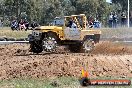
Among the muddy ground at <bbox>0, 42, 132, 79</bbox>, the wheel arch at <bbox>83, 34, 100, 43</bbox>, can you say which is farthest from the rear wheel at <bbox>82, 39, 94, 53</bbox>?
the muddy ground at <bbox>0, 42, 132, 79</bbox>

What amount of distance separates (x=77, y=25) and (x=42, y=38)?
202 centimetres

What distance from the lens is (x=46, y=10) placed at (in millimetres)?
76188

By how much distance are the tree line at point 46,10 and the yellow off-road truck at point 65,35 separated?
4029 centimetres

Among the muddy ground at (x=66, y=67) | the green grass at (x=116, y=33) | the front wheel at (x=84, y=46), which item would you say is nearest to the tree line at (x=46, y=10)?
the green grass at (x=116, y=33)

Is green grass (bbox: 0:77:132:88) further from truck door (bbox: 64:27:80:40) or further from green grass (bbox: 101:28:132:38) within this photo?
green grass (bbox: 101:28:132:38)

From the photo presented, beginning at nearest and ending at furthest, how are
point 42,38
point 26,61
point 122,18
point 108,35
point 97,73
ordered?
point 97,73 < point 26,61 < point 42,38 < point 108,35 < point 122,18

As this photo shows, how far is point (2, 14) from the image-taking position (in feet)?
251

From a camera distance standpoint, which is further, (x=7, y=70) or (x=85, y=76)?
(x=7, y=70)

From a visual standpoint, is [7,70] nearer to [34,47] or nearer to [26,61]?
[26,61]

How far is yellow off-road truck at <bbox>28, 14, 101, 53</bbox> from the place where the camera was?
2167cm

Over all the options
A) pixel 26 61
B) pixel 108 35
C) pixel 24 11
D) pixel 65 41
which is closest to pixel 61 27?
pixel 65 41

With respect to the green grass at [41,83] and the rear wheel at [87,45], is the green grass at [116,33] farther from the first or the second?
the green grass at [41,83]

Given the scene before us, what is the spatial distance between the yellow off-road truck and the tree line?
132 feet

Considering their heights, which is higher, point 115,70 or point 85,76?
point 85,76
